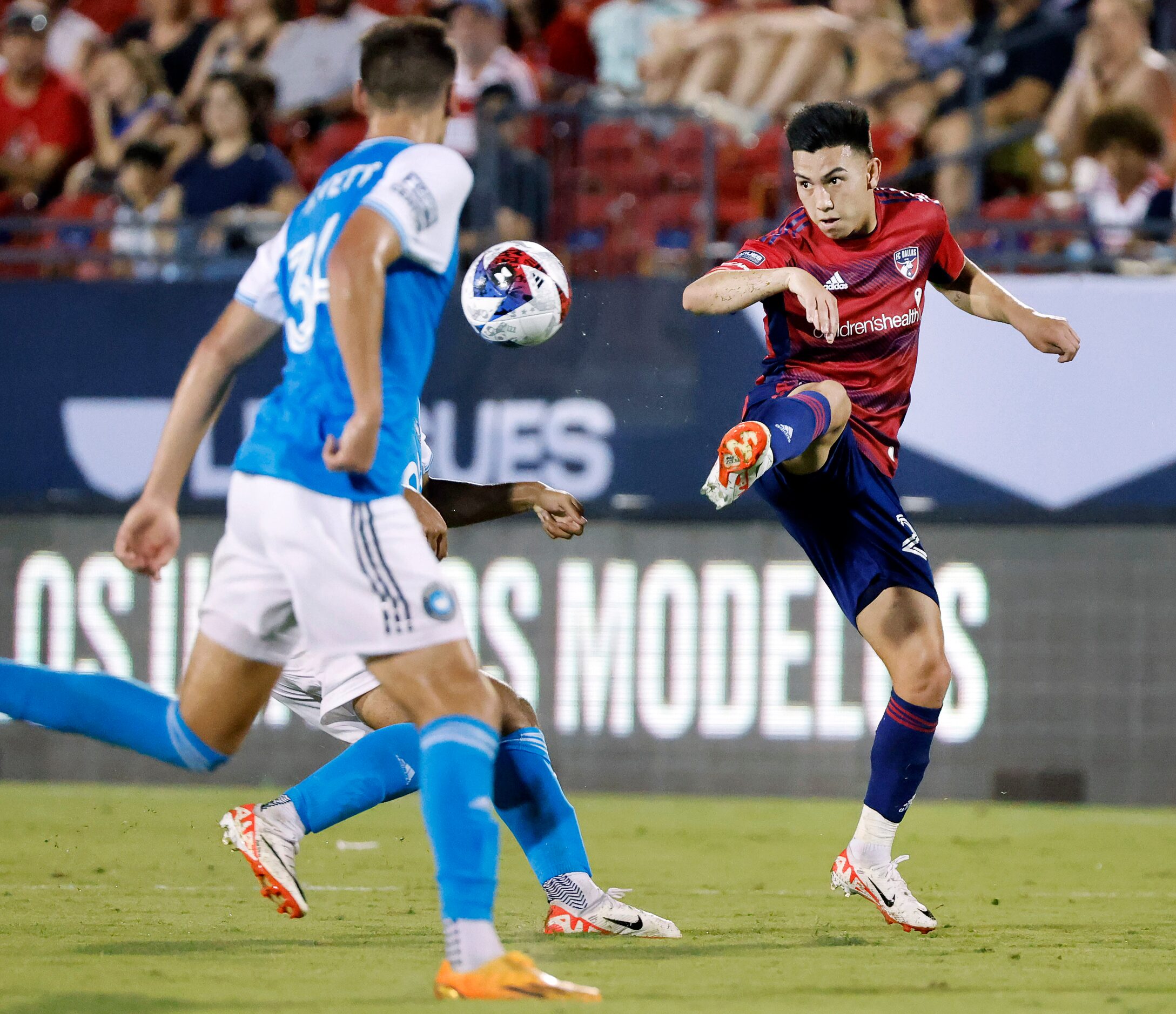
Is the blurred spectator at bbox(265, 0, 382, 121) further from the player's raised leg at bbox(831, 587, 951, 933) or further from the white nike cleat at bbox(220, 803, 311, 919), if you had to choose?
the white nike cleat at bbox(220, 803, 311, 919)

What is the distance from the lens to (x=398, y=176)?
394 centimetres

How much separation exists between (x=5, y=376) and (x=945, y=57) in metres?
6.14

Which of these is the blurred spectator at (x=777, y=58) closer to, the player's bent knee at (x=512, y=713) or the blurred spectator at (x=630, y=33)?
the blurred spectator at (x=630, y=33)

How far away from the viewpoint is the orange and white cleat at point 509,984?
380 centimetres

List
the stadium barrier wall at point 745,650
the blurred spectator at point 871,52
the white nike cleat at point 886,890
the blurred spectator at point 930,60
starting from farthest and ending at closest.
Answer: the blurred spectator at point 871,52 < the blurred spectator at point 930,60 < the stadium barrier wall at point 745,650 < the white nike cleat at point 886,890

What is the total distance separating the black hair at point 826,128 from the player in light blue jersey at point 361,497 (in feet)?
5.51

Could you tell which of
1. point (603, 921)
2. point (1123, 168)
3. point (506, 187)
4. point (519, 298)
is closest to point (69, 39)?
point (506, 187)

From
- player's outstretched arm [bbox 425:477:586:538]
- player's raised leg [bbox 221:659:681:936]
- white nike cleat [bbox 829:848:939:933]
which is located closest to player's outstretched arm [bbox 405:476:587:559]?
player's outstretched arm [bbox 425:477:586:538]

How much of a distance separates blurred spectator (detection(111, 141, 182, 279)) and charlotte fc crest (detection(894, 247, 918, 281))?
245 inches

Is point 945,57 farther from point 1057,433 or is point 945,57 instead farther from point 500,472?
point 500,472

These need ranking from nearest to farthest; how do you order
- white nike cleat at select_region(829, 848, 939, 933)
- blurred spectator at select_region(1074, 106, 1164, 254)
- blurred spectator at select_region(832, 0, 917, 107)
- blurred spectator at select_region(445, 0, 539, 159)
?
white nike cleat at select_region(829, 848, 939, 933) → blurred spectator at select_region(1074, 106, 1164, 254) → blurred spectator at select_region(832, 0, 917, 107) → blurred spectator at select_region(445, 0, 539, 159)

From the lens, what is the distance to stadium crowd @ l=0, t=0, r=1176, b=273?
997 centimetres

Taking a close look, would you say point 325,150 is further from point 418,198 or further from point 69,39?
point 418,198

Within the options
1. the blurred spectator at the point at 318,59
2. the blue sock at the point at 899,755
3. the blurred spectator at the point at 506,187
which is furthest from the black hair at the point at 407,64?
the blurred spectator at the point at 318,59
